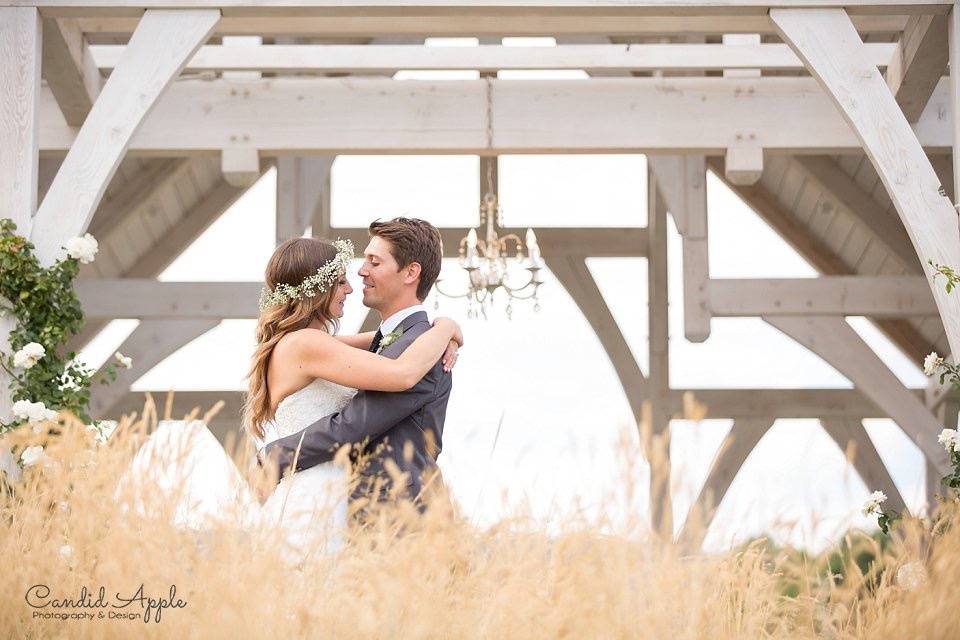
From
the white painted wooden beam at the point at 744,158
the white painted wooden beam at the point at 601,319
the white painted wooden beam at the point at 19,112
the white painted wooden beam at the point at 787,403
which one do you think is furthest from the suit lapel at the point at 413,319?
the white painted wooden beam at the point at 787,403

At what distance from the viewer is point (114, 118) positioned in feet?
14.2

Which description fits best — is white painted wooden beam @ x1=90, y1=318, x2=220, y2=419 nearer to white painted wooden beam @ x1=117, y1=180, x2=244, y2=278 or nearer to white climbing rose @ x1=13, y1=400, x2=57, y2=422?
white painted wooden beam @ x1=117, y1=180, x2=244, y2=278

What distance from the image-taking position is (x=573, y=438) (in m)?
1.79

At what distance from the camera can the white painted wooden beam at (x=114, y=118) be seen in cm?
428

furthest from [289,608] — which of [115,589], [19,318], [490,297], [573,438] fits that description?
[490,297]

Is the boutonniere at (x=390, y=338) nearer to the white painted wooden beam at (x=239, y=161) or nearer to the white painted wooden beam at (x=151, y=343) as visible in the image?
the white painted wooden beam at (x=239, y=161)

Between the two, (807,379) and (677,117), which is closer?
(677,117)

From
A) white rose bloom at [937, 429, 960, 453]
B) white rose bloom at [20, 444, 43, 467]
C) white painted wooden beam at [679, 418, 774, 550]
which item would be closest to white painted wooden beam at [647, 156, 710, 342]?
white painted wooden beam at [679, 418, 774, 550]

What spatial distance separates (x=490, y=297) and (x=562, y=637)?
16.3ft

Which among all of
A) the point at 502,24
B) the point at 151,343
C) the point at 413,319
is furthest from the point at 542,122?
the point at 151,343

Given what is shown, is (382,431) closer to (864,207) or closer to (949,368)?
(949,368)

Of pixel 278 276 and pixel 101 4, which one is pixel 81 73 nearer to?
pixel 101 4

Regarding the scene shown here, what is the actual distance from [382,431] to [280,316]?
417 millimetres

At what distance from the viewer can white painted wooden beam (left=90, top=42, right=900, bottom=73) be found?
575 cm
